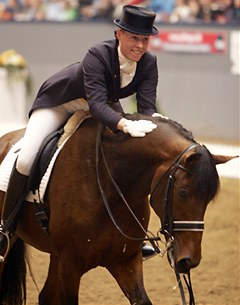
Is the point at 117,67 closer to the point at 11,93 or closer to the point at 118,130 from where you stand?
the point at 118,130

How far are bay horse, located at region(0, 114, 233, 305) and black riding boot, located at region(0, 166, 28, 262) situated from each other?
11cm

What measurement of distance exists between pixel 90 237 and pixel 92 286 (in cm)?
221

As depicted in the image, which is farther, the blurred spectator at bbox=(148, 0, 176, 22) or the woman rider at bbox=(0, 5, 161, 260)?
the blurred spectator at bbox=(148, 0, 176, 22)

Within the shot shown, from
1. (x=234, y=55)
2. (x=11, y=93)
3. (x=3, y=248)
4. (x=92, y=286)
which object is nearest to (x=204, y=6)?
(x=234, y=55)

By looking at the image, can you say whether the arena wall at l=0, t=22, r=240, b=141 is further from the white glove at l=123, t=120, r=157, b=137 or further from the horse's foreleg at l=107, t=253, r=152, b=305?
the white glove at l=123, t=120, r=157, b=137

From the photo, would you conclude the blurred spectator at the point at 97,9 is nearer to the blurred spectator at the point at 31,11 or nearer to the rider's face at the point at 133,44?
the blurred spectator at the point at 31,11

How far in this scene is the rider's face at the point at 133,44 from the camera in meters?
5.07

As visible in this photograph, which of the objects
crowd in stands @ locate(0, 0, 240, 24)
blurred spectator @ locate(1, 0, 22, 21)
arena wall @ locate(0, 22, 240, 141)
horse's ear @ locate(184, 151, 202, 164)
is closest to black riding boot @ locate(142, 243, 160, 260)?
horse's ear @ locate(184, 151, 202, 164)

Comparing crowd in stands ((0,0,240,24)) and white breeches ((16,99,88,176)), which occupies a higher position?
white breeches ((16,99,88,176))

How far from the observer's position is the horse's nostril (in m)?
4.57

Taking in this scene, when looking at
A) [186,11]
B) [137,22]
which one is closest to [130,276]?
[137,22]

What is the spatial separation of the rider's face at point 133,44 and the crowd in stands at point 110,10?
28.4 feet

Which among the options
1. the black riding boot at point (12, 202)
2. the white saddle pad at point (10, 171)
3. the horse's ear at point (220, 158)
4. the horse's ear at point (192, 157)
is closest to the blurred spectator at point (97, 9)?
the white saddle pad at point (10, 171)

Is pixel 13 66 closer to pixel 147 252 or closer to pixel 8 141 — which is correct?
pixel 8 141
